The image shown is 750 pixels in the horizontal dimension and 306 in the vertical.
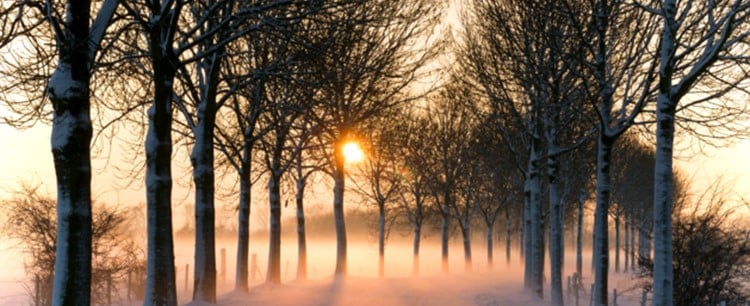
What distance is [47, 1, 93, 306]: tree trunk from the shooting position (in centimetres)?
842

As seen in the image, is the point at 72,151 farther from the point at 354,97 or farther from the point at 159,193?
the point at 354,97

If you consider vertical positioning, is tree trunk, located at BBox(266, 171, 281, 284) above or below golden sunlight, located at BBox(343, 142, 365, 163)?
below

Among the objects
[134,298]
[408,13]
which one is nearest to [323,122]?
[408,13]

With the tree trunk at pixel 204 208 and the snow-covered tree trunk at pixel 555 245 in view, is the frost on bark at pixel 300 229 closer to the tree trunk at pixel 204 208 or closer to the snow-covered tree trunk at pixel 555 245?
the tree trunk at pixel 204 208

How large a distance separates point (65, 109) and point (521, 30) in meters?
14.0

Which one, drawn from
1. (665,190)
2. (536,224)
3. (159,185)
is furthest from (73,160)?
(536,224)

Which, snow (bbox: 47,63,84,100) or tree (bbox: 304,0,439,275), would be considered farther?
tree (bbox: 304,0,439,275)

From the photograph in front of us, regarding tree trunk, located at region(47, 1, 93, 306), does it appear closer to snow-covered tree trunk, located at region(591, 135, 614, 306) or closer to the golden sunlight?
snow-covered tree trunk, located at region(591, 135, 614, 306)

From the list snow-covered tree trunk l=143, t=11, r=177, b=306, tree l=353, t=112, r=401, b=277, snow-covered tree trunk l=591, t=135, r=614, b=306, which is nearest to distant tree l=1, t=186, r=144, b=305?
tree l=353, t=112, r=401, b=277

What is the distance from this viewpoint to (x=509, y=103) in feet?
64.9

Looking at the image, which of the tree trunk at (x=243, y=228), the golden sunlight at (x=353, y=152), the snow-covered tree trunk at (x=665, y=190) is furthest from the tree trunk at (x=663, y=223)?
the golden sunlight at (x=353, y=152)

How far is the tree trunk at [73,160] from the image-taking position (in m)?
8.42

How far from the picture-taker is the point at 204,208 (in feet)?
47.9

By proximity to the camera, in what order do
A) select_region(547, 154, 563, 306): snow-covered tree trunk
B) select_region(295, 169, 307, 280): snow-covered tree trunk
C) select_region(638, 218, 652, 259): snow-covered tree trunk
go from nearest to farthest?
select_region(547, 154, 563, 306): snow-covered tree trunk → select_region(638, 218, 652, 259): snow-covered tree trunk → select_region(295, 169, 307, 280): snow-covered tree trunk
